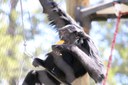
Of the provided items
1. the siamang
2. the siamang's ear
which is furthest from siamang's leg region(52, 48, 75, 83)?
the siamang's ear

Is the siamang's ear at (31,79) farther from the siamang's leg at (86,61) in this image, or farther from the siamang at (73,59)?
the siamang's leg at (86,61)

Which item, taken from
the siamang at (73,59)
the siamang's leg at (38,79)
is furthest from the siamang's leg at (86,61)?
the siamang's leg at (38,79)

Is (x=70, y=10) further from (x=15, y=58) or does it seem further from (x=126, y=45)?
(x=126, y=45)

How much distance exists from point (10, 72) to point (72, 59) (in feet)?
7.80

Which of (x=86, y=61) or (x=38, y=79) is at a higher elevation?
(x=86, y=61)

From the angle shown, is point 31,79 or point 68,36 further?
point 31,79

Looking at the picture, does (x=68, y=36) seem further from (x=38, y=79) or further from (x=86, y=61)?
(x=38, y=79)

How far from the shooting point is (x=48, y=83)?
6.01 feet

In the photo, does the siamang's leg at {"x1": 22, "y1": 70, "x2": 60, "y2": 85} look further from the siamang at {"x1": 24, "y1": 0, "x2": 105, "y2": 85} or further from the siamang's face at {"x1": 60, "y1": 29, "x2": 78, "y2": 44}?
the siamang's face at {"x1": 60, "y1": 29, "x2": 78, "y2": 44}

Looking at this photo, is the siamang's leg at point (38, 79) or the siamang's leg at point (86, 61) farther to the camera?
the siamang's leg at point (38, 79)

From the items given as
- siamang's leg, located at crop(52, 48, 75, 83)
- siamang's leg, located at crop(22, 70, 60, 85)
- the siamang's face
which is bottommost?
siamang's leg, located at crop(22, 70, 60, 85)

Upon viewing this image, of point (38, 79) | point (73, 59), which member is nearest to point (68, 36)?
point (73, 59)

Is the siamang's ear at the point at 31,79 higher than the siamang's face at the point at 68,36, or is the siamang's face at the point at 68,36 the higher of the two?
the siamang's face at the point at 68,36

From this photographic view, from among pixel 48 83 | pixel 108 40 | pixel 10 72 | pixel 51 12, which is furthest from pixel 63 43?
pixel 108 40
